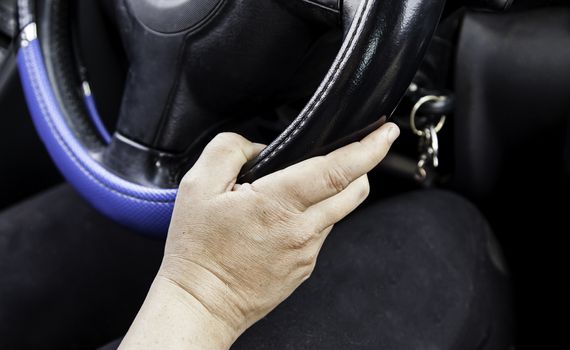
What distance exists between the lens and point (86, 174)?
78 cm

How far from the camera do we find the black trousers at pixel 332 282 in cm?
71

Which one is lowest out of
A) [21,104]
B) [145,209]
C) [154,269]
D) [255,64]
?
[154,269]

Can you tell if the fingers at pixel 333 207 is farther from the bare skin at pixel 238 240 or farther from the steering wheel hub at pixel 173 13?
the steering wheel hub at pixel 173 13

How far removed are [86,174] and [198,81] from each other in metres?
0.18

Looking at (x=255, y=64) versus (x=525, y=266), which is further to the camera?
(x=525, y=266)

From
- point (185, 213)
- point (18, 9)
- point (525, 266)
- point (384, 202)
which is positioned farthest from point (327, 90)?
point (525, 266)

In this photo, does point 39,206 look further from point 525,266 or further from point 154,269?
point 525,266

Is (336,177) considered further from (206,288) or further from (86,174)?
(86,174)

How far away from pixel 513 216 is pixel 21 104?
0.76 m

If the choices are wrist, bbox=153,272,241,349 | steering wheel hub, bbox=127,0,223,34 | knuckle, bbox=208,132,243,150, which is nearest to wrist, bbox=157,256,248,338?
wrist, bbox=153,272,241,349

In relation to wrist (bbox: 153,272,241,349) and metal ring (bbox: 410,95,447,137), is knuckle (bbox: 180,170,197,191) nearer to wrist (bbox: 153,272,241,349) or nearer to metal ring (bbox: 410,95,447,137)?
wrist (bbox: 153,272,241,349)

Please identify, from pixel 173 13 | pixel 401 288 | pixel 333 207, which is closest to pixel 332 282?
pixel 401 288

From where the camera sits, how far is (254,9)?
66 centimetres

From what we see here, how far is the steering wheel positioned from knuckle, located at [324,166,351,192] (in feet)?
0.09
